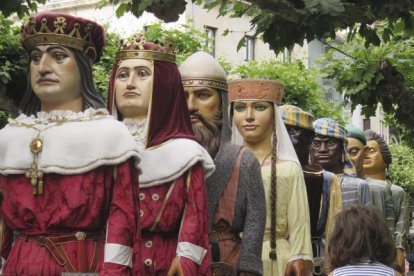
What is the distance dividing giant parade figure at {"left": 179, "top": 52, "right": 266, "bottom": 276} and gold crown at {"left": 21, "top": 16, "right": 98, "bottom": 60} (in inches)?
54.7

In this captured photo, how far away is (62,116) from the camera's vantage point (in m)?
4.91

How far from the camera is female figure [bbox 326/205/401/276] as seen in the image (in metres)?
5.22

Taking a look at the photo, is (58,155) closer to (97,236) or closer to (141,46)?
(97,236)

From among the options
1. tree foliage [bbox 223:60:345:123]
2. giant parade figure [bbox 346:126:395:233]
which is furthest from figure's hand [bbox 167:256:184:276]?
tree foliage [bbox 223:60:345:123]

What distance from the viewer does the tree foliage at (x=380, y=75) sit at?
11.3 m

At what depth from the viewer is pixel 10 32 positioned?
13789 millimetres

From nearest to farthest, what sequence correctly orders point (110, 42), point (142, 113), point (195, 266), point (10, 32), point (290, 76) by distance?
1. point (195, 266)
2. point (142, 113)
3. point (10, 32)
4. point (110, 42)
5. point (290, 76)

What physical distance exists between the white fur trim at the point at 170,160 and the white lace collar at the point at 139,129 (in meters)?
0.08

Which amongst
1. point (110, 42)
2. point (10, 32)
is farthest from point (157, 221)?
point (110, 42)

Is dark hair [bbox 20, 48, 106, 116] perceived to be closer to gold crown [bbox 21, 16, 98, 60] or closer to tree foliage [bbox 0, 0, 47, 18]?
gold crown [bbox 21, 16, 98, 60]

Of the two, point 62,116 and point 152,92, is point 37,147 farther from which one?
point 152,92

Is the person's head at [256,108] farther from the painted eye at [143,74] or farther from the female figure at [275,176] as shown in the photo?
the painted eye at [143,74]

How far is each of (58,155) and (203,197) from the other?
3.00 feet

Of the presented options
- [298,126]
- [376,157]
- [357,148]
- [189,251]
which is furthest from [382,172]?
[189,251]
